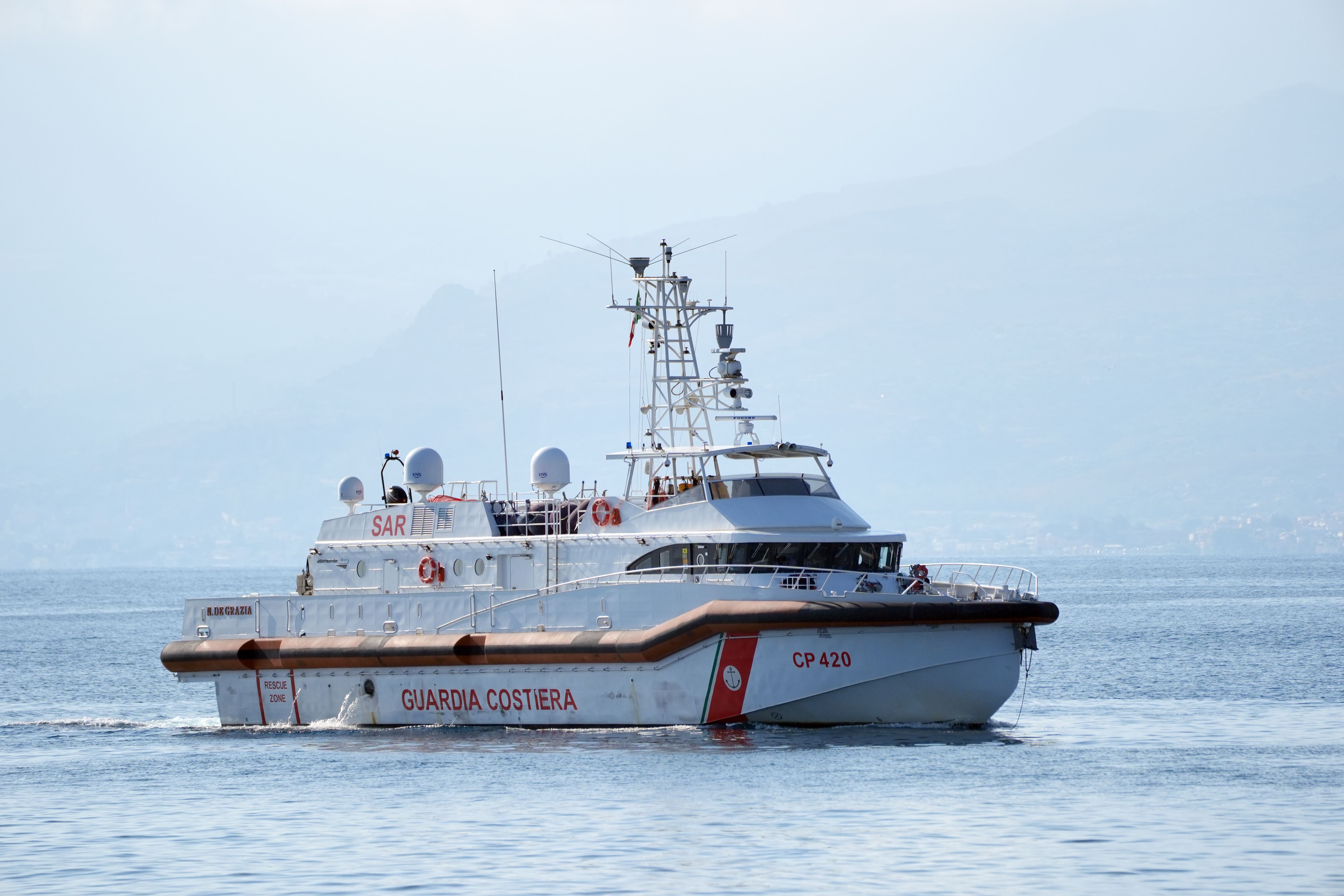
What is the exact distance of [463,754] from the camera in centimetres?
2828

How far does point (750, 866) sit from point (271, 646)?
1598 centimetres

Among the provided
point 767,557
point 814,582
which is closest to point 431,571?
point 767,557

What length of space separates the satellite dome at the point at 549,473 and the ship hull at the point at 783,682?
350 centimetres

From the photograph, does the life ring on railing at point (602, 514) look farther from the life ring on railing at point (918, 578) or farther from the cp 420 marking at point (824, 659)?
the life ring on railing at point (918, 578)

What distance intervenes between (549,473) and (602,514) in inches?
59.6

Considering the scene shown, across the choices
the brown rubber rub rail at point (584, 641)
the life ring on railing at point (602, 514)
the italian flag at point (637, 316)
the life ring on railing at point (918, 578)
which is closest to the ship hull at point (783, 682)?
the brown rubber rub rail at point (584, 641)

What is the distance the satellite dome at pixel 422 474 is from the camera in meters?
33.8

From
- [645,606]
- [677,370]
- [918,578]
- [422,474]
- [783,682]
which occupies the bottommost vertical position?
[783,682]

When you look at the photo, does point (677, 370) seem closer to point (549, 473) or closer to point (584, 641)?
point (549, 473)

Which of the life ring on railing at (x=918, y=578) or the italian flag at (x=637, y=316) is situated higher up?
the italian flag at (x=637, y=316)

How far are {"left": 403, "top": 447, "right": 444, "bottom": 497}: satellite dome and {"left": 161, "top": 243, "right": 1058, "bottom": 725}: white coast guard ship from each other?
0.13 ft

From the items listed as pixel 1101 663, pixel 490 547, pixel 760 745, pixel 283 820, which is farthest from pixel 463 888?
pixel 1101 663

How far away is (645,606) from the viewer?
29.5 meters

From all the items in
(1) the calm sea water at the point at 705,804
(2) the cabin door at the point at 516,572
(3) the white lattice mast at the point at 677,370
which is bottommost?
(1) the calm sea water at the point at 705,804
